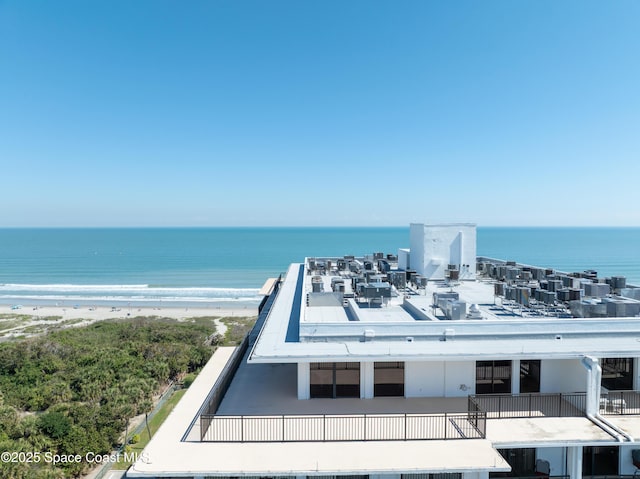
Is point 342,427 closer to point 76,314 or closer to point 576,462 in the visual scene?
point 576,462

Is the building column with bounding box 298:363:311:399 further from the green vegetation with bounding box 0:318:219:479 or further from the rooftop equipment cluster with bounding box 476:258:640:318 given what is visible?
the green vegetation with bounding box 0:318:219:479

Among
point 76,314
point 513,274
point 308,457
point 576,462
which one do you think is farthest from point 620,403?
point 76,314

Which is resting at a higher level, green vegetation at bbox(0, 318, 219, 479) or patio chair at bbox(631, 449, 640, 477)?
patio chair at bbox(631, 449, 640, 477)

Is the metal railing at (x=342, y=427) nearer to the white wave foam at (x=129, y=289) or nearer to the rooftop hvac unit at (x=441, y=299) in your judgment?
the rooftop hvac unit at (x=441, y=299)

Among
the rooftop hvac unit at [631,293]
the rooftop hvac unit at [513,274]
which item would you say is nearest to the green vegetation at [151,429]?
the rooftop hvac unit at [513,274]

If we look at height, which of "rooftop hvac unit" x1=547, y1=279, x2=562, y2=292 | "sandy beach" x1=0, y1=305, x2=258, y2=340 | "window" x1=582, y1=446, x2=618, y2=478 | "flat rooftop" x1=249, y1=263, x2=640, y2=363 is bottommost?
"sandy beach" x1=0, y1=305, x2=258, y2=340

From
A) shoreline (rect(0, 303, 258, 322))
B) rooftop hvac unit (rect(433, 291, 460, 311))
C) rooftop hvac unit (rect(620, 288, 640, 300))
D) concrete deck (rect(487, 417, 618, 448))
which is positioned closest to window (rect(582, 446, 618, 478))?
concrete deck (rect(487, 417, 618, 448))
